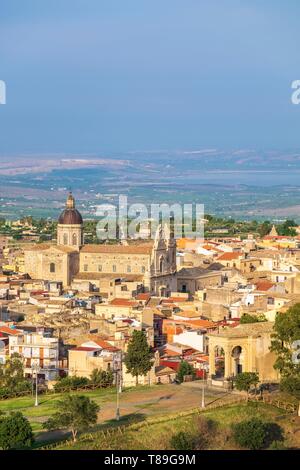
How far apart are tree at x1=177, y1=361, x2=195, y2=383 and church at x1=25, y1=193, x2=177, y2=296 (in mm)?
16678

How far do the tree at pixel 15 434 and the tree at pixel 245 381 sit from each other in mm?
6348

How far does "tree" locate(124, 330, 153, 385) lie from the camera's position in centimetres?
3559

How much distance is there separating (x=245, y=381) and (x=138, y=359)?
369 cm

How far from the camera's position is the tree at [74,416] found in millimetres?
29875

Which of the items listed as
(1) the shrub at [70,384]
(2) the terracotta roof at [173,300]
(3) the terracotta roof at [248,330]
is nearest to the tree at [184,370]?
(3) the terracotta roof at [248,330]

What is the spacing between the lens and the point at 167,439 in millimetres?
29219

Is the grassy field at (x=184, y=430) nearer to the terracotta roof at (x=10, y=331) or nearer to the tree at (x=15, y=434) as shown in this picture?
the tree at (x=15, y=434)

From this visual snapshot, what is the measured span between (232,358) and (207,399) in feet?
8.26

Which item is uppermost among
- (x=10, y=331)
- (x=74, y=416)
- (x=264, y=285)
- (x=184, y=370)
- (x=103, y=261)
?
(x=103, y=261)

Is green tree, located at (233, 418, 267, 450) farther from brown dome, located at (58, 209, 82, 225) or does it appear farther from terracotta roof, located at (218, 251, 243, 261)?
terracotta roof, located at (218, 251, 243, 261)

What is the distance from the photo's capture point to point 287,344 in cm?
3434

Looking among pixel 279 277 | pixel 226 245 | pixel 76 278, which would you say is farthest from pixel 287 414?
pixel 226 245

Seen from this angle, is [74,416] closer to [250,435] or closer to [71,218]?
[250,435]

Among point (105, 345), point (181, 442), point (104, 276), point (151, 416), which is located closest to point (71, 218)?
point (104, 276)
